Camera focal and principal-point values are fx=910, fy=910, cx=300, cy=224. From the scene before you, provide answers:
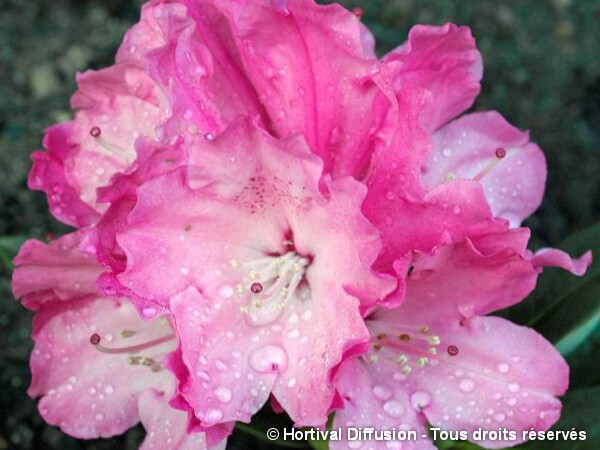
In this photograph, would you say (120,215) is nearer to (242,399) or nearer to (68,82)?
(242,399)

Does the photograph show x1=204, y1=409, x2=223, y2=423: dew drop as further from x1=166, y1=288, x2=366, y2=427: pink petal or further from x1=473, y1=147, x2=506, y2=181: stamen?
x1=473, y1=147, x2=506, y2=181: stamen

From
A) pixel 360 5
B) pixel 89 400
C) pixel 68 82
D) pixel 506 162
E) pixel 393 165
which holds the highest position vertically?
pixel 393 165

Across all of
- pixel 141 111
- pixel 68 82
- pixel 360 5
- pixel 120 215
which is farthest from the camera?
pixel 360 5

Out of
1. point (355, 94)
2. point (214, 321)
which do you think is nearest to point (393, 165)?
point (355, 94)

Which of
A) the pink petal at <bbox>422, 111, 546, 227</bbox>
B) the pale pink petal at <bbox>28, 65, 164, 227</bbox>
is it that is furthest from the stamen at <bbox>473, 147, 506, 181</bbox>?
the pale pink petal at <bbox>28, 65, 164, 227</bbox>

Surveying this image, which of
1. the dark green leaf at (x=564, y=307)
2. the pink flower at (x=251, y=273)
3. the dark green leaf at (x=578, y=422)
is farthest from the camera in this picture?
the dark green leaf at (x=564, y=307)

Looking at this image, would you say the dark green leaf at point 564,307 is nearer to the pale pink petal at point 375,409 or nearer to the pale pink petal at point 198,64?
the pale pink petal at point 375,409

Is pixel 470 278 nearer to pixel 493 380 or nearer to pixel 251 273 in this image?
pixel 493 380

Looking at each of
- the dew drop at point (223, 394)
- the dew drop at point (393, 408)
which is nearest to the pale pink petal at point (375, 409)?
the dew drop at point (393, 408)
